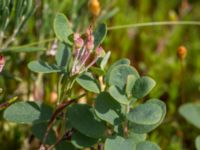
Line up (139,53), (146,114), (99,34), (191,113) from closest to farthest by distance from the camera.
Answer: (146,114), (99,34), (191,113), (139,53)

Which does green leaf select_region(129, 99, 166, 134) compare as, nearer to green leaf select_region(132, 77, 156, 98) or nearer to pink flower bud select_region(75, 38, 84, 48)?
green leaf select_region(132, 77, 156, 98)

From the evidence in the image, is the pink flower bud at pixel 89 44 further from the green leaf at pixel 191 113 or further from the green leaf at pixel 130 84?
the green leaf at pixel 191 113

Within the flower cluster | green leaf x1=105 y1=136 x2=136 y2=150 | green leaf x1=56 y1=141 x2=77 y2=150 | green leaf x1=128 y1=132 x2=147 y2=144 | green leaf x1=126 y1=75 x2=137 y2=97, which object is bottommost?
green leaf x1=56 y1=141 x2=77 y2=150

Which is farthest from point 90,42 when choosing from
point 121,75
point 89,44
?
point 121,75

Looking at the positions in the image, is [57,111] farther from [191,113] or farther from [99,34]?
[191,113]

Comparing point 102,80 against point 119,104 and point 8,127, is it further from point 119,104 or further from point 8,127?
point 8,127

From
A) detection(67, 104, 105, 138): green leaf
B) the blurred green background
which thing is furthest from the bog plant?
the blurred green background
